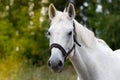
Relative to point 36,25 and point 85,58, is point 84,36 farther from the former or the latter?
point 36,25

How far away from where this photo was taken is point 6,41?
1803 centimetres

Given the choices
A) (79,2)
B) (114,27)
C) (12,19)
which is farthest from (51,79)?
(12,19)

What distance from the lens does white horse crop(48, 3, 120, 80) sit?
599 cm

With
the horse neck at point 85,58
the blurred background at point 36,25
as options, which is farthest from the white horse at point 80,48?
the blurred background at point 36,25

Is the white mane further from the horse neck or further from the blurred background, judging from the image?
the blurred background

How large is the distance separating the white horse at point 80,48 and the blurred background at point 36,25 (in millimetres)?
9293

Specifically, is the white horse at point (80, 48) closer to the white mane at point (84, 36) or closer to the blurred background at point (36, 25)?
the white mane at point (84, 36)

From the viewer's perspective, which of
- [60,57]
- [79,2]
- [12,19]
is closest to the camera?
[60,57]

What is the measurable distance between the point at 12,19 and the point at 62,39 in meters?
13.2

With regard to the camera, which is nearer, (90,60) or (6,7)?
(90,60)

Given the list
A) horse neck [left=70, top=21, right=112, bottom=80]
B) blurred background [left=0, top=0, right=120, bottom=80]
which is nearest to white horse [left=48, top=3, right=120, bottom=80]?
horse neck [left=70, top=21, right=112, bottom=80]

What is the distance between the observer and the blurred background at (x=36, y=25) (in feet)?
53.4

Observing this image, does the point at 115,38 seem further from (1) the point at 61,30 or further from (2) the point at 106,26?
(1) the point at 61,30

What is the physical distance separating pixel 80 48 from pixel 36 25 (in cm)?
1158
